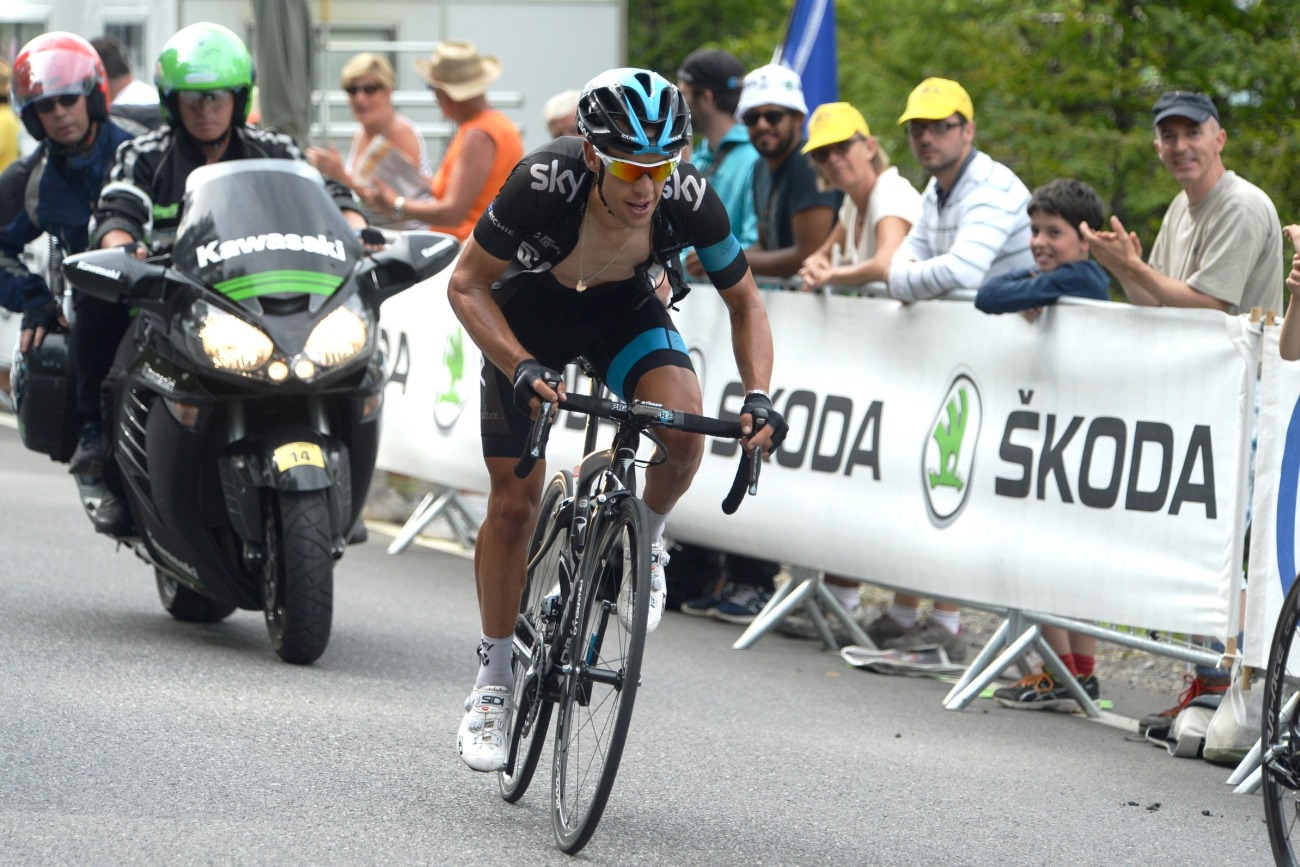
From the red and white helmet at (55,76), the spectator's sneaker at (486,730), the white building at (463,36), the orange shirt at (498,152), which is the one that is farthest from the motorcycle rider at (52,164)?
the white building at (463,36)

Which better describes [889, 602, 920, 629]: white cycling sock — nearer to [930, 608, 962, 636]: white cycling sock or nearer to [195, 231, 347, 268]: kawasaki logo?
[930, 608, 962, 636]: white cycling sock

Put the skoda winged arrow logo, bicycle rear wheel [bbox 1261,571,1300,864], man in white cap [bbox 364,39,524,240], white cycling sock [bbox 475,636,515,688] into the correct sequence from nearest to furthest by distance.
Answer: bicycle rear wheel [bbox 1261,571,1300,864], white cycling sock [bbox 475,636,515,688], the skoda winged arrow logo, man in white cap [bbox 364,39,524,240]

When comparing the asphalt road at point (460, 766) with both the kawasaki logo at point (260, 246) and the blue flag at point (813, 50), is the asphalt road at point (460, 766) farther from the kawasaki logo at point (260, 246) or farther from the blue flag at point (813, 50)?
the blue flag at point (813, 50)

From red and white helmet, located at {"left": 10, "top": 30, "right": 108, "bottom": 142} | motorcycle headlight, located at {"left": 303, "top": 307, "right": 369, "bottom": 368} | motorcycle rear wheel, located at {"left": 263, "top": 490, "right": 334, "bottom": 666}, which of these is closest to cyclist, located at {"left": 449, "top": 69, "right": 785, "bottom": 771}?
motorcycle rear wheel, located at {"left": 263, "top": 490, "right": 334, "bottom": 666}

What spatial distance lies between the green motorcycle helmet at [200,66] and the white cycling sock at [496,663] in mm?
2963

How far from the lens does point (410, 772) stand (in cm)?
583

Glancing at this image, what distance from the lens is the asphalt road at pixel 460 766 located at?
512 cm

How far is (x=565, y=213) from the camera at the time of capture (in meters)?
5.35

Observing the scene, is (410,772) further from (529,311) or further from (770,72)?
(770,72)

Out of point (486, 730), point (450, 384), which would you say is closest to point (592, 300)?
point (486, 730)

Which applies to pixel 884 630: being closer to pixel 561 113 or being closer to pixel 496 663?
pixel 496 663

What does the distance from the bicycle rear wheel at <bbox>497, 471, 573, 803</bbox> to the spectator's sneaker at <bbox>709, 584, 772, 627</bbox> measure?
3.79m

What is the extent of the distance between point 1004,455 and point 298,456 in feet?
9.11

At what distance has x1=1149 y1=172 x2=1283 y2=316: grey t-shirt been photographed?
289 inches
